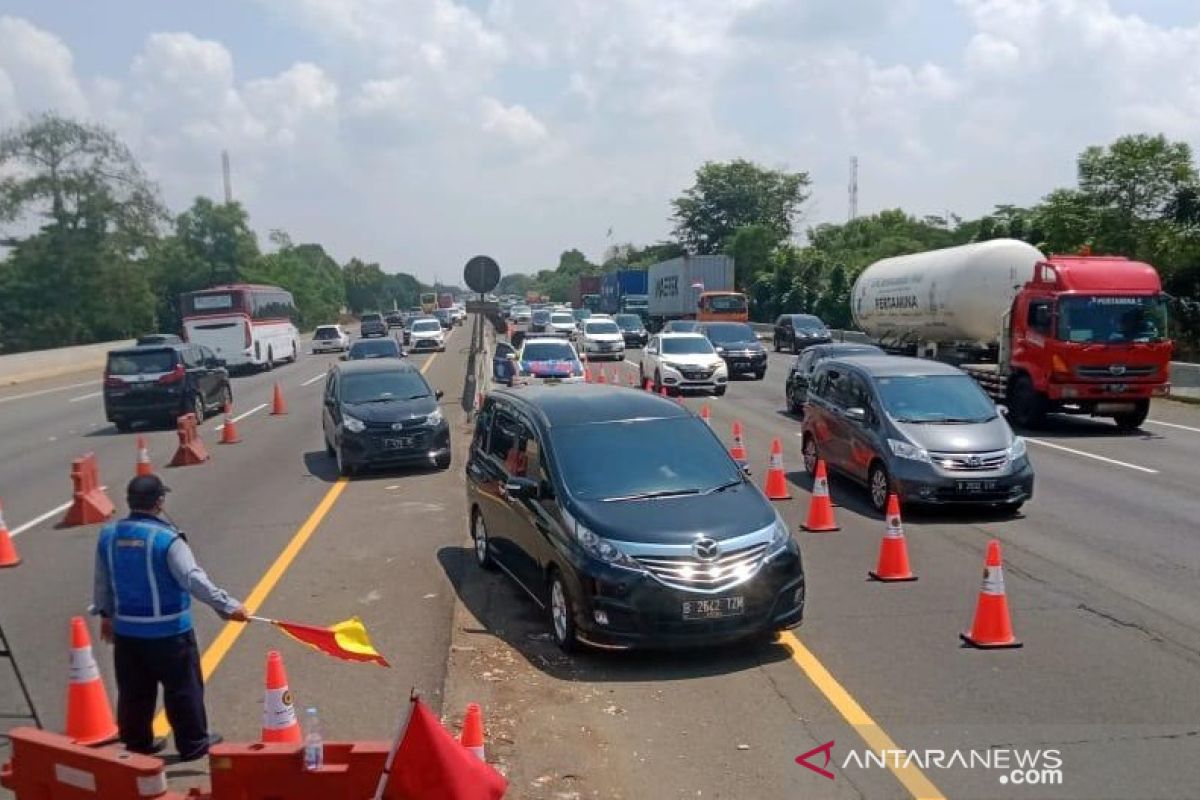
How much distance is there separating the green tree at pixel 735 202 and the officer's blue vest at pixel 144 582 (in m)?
91.4

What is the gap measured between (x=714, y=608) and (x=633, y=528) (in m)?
0.79

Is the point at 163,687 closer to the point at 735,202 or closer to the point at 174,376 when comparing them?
the point at 174,376

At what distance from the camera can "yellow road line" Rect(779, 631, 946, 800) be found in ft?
17.8

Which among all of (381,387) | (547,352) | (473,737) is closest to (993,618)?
(473,737)

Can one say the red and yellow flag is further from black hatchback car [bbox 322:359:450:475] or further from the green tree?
the green tree

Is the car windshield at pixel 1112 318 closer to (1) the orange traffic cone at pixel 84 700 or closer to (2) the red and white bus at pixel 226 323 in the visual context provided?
(1) the orange traffic cone at pixel 84 700

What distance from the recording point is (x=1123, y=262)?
20.2 metres

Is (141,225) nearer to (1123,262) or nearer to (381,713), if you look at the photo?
(1123,262)

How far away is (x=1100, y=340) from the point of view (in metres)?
19.4

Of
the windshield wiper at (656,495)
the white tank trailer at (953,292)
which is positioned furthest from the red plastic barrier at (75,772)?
the white tank trailer at (953,292)

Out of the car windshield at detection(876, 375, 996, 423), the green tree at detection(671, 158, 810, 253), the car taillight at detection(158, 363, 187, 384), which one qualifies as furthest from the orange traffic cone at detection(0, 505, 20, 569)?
the green tree at detection(671, 158, 810, 253)

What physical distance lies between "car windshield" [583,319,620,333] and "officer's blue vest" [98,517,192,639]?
123ft

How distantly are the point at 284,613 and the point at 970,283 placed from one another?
2181 centimetres

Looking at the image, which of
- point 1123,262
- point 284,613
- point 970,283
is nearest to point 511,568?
point 284,613
